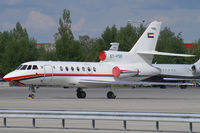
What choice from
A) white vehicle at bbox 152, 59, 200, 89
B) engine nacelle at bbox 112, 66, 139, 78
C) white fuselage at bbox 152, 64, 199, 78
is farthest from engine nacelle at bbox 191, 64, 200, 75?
engine nacelle at bbox 112, 66, 139, 78

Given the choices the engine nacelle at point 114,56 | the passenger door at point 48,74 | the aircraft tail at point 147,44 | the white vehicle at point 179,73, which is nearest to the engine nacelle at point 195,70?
the white vehicle at point 179,73

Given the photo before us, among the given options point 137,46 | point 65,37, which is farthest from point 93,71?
point 65,37

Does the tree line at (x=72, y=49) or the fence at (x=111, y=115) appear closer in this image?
the fence at (x=111, y=115)

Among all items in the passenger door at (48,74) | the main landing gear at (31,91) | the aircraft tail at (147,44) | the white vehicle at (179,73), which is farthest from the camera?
the white vehicle at (179,73)

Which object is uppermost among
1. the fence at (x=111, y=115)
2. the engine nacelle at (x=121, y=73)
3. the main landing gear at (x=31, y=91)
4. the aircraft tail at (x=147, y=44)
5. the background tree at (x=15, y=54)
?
the background tree at (x=15, y=54)

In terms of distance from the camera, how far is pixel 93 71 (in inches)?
1384

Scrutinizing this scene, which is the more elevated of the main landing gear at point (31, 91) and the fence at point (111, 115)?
the main landing gear at point (31, 91)

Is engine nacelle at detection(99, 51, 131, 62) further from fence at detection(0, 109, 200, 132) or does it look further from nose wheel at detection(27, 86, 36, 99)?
fence at detection(0, 109, 200, 132)

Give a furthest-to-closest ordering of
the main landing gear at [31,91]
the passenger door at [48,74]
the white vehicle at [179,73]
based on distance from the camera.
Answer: the white vehicle at [179,73]
the passenger door at [48,74]
the main landing gear at [31,91]

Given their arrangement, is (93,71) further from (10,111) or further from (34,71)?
(10,111)

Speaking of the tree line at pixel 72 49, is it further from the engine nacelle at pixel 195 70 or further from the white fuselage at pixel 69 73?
the white fuselage at pixel 69 73

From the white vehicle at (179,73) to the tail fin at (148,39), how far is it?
31279 millimetres

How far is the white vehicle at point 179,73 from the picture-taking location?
226 feet

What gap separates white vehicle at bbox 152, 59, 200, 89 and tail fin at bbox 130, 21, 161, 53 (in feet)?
103
